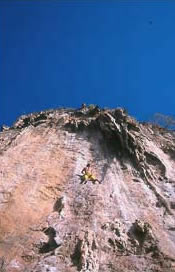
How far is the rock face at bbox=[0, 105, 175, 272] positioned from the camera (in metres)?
15.3

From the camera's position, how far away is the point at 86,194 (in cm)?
1884

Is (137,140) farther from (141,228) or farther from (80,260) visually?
(80,260)

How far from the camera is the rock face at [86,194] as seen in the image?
50.1 feet

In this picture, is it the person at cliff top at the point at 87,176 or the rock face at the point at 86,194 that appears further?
the person at cliff top at the point at 87,176

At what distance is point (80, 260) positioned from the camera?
48.2 feet

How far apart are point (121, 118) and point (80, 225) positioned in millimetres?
7879

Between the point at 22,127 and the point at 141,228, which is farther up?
the point at 22,127

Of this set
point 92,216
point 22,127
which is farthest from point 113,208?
point 22,127

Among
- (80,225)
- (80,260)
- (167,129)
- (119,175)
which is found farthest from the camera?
(167,129)

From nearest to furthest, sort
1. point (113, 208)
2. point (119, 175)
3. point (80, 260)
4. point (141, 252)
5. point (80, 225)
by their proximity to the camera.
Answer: point (80, 260), point (141, 252), point (80, 225), point (113, 208), point (119, 175)

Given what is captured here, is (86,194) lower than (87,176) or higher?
lower

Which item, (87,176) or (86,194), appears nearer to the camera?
(86,194)

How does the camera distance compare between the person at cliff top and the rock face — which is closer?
the rock face

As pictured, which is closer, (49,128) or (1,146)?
(1,146)
